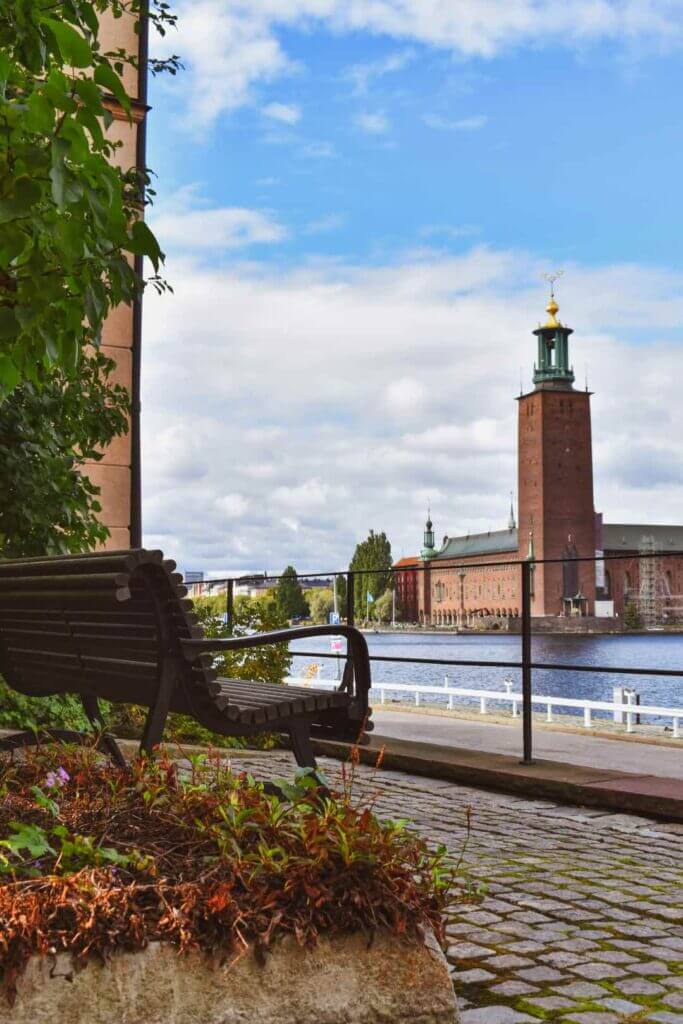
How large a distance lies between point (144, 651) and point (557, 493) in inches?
5120

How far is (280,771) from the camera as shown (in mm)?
6770

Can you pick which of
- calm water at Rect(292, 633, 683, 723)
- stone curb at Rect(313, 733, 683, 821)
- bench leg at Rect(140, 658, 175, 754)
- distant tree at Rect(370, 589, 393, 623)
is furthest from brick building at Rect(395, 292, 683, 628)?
bench leg at Rect(140, 658, 175, 754)

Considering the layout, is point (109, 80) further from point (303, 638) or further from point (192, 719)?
point (192, 719)

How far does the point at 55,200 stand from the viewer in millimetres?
2207

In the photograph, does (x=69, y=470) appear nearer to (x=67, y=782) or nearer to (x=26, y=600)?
(x=26, y=600)

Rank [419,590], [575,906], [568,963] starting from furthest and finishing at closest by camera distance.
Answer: [419,590] < [575,906] < [568,963]

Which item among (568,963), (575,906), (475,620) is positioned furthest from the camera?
(475,620)

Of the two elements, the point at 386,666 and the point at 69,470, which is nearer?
the point at 69,470

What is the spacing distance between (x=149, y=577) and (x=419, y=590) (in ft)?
463

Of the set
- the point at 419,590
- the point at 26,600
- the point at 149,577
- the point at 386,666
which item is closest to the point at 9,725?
the point at 26,600

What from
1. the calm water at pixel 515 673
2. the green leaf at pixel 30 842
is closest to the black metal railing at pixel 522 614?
the green leaf at pixel 30 842

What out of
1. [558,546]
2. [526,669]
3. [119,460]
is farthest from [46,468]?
[558,546]

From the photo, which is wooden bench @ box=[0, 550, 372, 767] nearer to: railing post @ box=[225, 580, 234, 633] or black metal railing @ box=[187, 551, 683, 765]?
black metal railing @ box=[187, 551, 683, 765]

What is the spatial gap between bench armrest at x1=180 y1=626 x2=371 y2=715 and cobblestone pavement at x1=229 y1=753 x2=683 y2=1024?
15.3 inches
